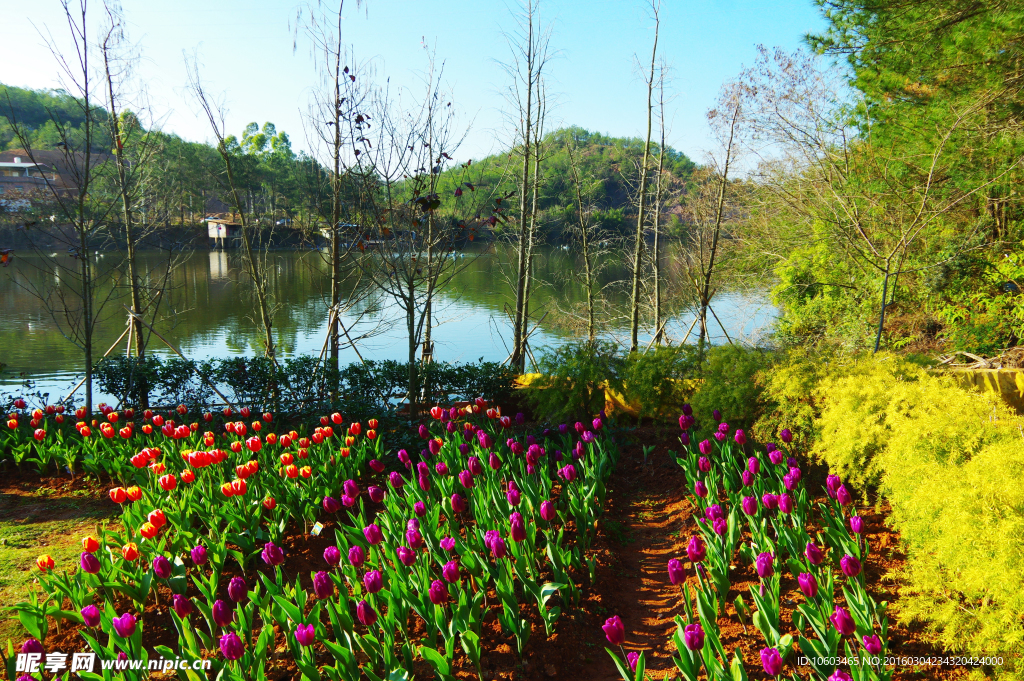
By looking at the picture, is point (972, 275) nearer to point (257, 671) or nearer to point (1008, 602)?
point (1008, 602)

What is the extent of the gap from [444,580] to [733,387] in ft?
8.96

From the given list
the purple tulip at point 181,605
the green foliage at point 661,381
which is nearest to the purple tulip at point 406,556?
the purple tulip at point 181,605

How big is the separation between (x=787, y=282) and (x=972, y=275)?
339cm

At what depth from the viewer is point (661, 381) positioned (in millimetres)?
5496

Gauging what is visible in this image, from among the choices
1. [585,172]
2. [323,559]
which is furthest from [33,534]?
[585,172]

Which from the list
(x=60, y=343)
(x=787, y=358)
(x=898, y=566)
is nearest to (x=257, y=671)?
(x=898, y=566)

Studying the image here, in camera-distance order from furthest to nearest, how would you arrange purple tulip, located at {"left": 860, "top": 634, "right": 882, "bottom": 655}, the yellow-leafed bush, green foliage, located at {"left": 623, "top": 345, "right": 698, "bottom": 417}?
green foliage, located at {"left": 623, "top": 345, "right": 698, "bottom": 417} → the yellow-leafed bush → purple tulip, located at {"left": 860, "top": 634, "right": 882, "bottom": 655}

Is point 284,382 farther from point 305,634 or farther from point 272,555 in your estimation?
point 305,634

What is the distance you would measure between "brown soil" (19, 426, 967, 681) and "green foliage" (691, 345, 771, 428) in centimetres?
68

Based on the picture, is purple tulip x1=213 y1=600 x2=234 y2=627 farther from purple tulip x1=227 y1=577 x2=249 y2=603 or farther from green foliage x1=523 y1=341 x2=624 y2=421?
green foliage x1=523 y1=341 x2=624 y2=421

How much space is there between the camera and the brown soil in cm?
246

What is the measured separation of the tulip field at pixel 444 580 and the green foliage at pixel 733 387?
0.47m

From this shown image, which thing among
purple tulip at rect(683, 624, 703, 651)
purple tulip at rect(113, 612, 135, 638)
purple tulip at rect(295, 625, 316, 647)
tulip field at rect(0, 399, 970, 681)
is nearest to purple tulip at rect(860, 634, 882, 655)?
tulip field at rect(0, 399, 970, 681)

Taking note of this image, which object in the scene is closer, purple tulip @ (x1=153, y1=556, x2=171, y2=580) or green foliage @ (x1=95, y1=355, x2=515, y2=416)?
purple tulip @ (x1=153, y1=556, x2=171, y2=580)
